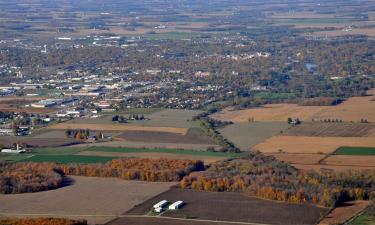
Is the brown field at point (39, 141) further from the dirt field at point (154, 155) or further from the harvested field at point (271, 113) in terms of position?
the harvested field at point (271, 113)

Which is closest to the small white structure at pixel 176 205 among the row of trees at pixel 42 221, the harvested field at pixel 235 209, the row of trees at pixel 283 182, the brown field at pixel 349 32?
the harvested field at pixel 235 209

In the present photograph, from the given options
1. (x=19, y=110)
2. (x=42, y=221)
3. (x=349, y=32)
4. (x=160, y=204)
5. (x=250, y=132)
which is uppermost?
(x=349, y=32)

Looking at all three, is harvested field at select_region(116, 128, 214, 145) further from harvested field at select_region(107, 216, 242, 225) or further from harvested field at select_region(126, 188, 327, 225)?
harvested field at select_region(107, 216, 242, 225)

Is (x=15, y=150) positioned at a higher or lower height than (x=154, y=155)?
lower

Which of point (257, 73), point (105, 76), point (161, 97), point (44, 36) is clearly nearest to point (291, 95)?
point (161, 97)

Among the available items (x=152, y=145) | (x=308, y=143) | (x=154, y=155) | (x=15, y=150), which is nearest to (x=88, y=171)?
(x=154, y=155)

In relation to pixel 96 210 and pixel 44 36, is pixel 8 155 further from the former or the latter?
pixel 44 36

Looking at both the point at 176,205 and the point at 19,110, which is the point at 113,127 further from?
the point at 176,205

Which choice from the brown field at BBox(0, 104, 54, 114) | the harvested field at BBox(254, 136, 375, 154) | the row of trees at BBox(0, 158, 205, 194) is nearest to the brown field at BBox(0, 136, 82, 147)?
the row of trees at BBox(0, 158, 205, 194)
